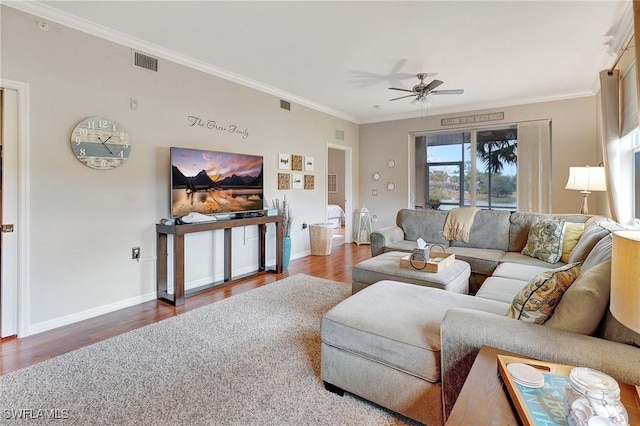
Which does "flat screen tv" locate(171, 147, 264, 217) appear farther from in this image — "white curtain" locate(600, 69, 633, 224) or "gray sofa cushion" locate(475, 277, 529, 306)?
"white curtain" locate(600, 69, 633, 224)

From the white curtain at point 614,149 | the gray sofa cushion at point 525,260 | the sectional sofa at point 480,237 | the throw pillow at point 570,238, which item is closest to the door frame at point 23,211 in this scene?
the sectional sofa at point 480,237

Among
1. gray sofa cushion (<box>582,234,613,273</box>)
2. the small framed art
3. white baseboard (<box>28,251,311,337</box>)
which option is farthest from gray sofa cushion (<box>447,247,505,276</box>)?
white baseboard (<box>28,251,311,337</box>)

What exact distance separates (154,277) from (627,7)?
203 inches

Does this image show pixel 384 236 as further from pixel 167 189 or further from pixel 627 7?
pixel 627 7

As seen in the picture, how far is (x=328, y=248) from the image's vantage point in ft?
19.3

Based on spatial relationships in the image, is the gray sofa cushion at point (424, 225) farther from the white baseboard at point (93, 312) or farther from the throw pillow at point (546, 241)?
the white baseboard at point (93, 312)

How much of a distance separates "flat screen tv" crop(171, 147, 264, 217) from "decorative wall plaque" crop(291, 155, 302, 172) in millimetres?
1015

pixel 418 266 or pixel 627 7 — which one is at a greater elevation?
pixel 627 7

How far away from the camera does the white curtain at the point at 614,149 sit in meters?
3.19

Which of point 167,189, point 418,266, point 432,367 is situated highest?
point 167,189

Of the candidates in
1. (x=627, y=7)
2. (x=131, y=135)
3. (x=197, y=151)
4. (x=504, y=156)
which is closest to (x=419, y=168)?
(x=504, y=156)

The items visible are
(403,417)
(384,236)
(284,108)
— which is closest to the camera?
(403,417)

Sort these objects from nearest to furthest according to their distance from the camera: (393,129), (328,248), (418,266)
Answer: (418,266), (328,248), (393,129)

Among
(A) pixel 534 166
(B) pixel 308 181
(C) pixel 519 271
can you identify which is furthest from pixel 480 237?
(B) pixel 308 181
